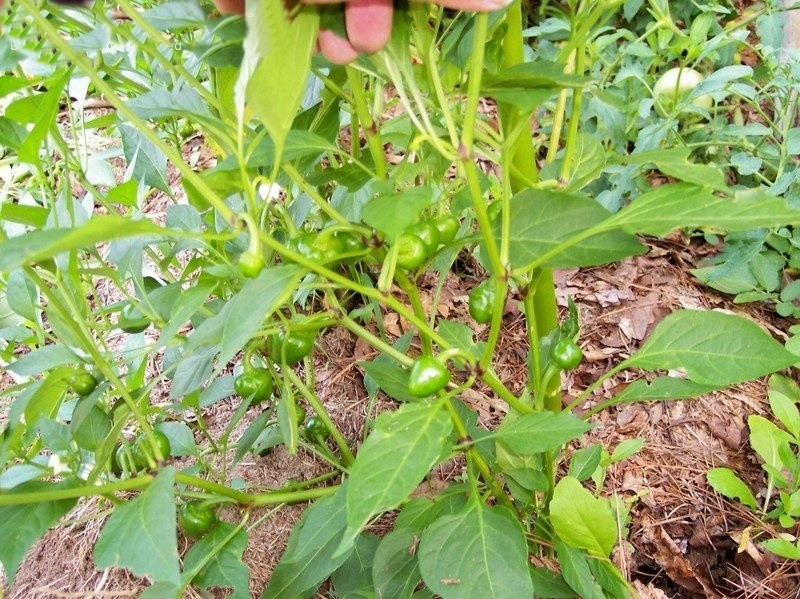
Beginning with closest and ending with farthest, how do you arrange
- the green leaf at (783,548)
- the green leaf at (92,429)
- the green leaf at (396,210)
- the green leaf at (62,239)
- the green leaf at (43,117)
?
the green leaf at (62,239) < the green leaf at (396,210) < the green leaf at (43,117) < the green leaf at (92,429) < the green leaf at (783,548)

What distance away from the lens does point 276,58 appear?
488mm

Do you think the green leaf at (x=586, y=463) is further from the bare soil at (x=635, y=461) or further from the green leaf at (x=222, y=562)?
the green leaf at (x=222, y=562)

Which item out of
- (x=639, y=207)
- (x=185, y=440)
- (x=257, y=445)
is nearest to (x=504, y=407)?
(x=257, y=445)

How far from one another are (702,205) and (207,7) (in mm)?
628

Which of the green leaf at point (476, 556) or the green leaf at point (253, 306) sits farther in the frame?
the green leaf at point (476, 556)

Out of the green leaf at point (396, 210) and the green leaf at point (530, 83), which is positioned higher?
the green leaf at point (530, 83)

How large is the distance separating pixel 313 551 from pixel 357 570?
15cm

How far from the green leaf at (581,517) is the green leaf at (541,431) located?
0.14m

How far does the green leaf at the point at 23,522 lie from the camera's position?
0.70 metres

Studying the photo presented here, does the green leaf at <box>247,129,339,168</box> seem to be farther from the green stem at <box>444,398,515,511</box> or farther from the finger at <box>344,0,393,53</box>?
the green stem at <box>444,398,515,511</box>

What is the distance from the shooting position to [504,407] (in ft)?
4.25

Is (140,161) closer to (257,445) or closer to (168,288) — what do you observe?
(168,288)

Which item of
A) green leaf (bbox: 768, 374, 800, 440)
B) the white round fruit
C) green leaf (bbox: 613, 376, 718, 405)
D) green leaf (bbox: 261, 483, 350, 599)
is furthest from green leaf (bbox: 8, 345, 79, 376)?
the white round fruit

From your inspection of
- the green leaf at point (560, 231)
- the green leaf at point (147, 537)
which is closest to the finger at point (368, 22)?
the green leaf at point (560, 231)
